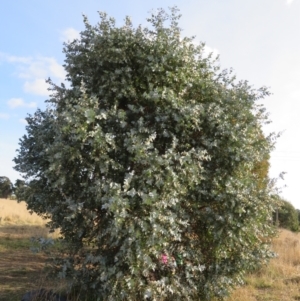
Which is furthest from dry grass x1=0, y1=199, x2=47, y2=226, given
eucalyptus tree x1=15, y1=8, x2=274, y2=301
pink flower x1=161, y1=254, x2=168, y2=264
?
pink flower x1=161, y1=254, x2=168, y2=264

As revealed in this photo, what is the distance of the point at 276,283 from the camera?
854 cm

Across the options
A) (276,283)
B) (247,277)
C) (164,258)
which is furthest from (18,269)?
(276,283)

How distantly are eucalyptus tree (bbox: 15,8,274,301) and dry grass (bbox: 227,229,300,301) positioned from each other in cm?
167

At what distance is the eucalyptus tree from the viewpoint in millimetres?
4969

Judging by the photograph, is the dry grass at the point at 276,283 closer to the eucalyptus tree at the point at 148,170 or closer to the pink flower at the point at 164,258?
the eucalyptus tree at the point at 148,170

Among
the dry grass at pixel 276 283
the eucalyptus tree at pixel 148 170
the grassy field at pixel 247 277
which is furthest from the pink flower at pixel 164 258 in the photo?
the dry grass at pixel 276 283

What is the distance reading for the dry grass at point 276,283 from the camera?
7465mm

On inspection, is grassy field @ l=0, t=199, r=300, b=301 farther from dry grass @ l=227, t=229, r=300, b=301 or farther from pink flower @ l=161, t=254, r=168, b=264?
pink flower @ l=161, t=254, r=168, b=264

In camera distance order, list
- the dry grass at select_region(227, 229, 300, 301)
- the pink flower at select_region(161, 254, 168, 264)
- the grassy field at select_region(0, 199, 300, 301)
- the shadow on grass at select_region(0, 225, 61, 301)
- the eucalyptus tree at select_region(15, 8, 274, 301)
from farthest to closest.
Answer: the dry grass at select_region(227, 229, 300, 301), the grassy field at select_region(0, 199, 300, 301), the shadow on grass at select_region(0, 225, 61, 301), the pink flower at select_region(161, 254, 168, 264), the eucalyptus tree at select_region(15, 8, 274, 301)

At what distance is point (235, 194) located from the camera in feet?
17.7

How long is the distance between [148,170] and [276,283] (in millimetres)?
5472

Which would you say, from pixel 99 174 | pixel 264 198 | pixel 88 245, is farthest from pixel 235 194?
pixel 88 245

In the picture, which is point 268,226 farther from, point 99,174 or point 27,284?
point 27,284

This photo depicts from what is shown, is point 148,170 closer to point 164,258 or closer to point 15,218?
point 164,258
